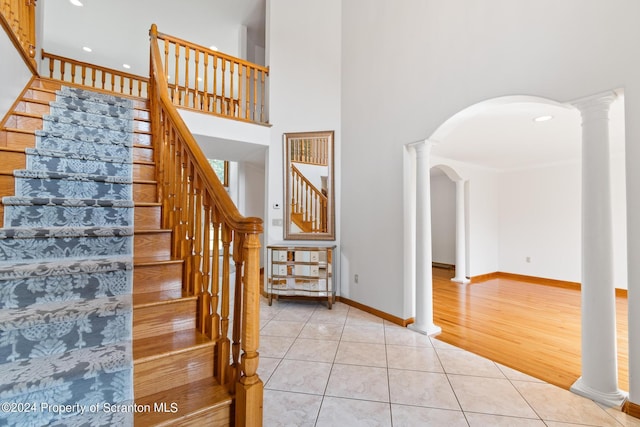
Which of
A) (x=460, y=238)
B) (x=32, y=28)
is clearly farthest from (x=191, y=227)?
(x=460, y=238)

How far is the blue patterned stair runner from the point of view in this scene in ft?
3.34

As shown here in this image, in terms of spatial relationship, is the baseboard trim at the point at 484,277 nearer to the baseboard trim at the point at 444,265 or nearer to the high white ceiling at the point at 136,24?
the baseboard trim at the point at 444,265

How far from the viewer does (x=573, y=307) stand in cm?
375

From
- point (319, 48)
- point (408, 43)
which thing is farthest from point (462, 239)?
point (319, 48)

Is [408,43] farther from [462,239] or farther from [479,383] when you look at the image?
[462,239]

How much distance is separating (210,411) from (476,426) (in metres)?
1.44

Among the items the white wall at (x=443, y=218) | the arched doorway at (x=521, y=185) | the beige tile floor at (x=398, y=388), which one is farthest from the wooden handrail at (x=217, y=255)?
the white wall at (x=443, y=218)

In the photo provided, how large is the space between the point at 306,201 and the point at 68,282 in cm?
281

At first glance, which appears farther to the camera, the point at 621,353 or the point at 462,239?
the point at 462,239

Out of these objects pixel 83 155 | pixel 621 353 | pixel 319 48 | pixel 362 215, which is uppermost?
pixel 319 48

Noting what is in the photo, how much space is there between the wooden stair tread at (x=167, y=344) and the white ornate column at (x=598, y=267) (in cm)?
234

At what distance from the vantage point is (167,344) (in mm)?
1393

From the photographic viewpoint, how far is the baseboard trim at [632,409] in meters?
1.62

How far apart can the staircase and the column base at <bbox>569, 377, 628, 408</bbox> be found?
2210 millimetres
